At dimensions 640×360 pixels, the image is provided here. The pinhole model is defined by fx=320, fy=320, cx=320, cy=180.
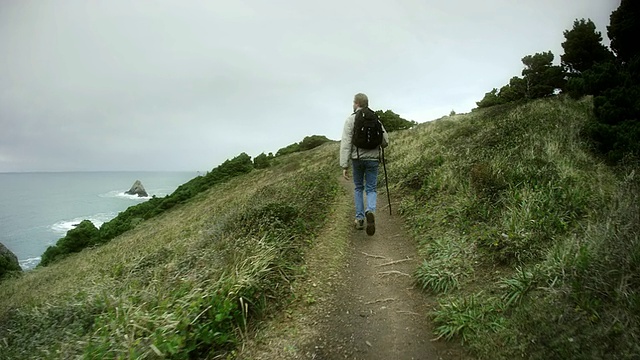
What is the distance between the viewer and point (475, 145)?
11039 mm

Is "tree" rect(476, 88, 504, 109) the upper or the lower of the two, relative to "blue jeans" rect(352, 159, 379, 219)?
upper

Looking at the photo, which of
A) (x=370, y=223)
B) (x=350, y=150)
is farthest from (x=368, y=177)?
(x=370, y=223)

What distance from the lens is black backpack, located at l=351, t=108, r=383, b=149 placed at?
260 inches

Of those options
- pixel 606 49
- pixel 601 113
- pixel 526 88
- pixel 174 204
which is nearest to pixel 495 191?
pixel 601 113

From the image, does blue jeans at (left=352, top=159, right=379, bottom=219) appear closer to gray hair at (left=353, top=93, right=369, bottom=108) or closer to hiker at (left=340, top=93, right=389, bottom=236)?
hiker at (left=340, top=93, right=389, bottom=236)

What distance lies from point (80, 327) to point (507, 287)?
18.8 feet

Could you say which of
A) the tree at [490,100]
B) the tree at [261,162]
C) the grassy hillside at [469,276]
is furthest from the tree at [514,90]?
the grassy hillside at [469,276]

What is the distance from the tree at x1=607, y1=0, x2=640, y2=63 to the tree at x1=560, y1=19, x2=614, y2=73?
9.94 meters

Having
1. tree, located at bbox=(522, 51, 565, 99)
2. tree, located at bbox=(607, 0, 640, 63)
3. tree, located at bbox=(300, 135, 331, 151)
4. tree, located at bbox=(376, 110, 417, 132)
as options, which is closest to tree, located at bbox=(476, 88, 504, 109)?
tree, located at bbox=(522, 51, 565, 99)

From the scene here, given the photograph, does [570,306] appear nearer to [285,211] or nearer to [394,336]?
[394,336]

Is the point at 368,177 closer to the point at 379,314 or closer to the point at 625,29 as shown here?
the point at 379,314

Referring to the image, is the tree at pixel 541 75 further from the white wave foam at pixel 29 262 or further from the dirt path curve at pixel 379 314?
the white wave foam at pixel 29 262

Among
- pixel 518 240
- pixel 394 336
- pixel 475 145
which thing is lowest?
pixel 394 336

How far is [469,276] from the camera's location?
4719 mm
